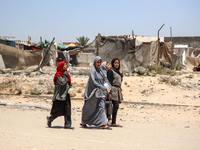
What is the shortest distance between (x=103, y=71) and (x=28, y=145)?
2545 mm

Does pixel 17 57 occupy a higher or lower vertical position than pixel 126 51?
lower

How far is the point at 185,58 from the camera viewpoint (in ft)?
88.4

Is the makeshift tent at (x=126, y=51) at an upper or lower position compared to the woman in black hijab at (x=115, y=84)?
upper

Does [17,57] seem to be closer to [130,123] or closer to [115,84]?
[130,123]

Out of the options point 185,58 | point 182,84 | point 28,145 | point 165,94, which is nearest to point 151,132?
point 28,145

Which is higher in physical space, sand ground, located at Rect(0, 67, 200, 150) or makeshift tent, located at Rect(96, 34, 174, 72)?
makeshift tent, located at Rect(96, 34, 174, 72)

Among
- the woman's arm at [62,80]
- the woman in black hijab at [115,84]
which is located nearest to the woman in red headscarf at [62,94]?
the woman's arm at [62,80]

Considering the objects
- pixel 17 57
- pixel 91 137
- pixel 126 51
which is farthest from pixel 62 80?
pixel 17 57

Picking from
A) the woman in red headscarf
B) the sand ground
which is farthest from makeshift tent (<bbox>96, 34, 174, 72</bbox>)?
the woman in red headscarf

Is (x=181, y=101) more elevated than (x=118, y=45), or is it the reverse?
(x=118, y=45)

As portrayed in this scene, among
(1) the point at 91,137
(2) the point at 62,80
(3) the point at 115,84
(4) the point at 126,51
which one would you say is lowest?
(1) the point at 91,137

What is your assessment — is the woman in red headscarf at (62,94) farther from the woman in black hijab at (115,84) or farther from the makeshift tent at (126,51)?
the makeshift tent at (126,51)

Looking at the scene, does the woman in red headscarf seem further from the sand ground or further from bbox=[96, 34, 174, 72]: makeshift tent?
bbox=[96, 34, 174, 72]: makeshift tent

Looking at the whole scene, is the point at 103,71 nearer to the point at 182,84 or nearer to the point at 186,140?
the point at 186,140
